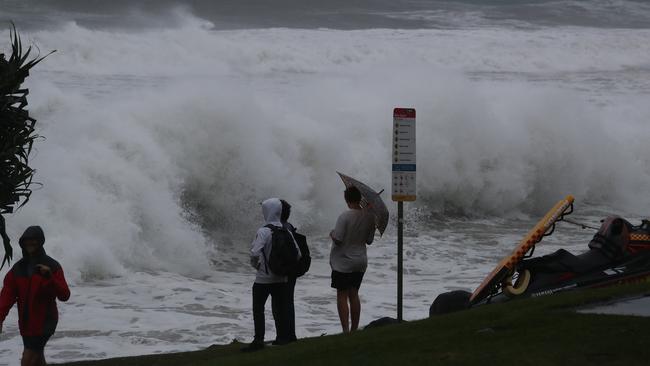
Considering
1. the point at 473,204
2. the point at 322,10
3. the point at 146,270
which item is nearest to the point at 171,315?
the point at 146,270

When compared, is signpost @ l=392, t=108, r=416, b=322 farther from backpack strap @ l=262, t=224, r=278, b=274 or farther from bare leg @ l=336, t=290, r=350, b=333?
backpack strap @ l=262, t=224, r=278, b=274

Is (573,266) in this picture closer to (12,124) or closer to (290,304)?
(290,304)

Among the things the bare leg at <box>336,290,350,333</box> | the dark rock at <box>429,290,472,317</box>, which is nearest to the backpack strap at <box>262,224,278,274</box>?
the bare leg at <box>336,290,350,333</box>

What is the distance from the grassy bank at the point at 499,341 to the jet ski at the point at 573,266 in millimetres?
751

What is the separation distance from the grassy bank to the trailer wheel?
0.75 m

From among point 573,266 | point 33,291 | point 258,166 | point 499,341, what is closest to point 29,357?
point 33,291

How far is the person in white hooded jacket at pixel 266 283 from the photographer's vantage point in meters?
9.98

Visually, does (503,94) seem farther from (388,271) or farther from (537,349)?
(537,349)

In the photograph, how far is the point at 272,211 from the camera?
998 cm

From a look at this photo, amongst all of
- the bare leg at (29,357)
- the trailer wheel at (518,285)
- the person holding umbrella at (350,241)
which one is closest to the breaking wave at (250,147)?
the person holding umbrella at (350,241)

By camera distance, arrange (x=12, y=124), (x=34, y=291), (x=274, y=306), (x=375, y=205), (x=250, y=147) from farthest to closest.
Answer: (x=250, y=147), (x=375, y=205), (x=274, y=306), (x=34, y=291), (x=12, y=124)

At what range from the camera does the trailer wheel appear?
34.8 feet

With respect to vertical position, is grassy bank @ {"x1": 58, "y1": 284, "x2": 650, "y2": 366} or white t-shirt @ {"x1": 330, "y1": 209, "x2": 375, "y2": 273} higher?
white t-shirt @ {"x1": 330, "y1": 209, "x2": 375, "y2": 273}

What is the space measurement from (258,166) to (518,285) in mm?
12154
